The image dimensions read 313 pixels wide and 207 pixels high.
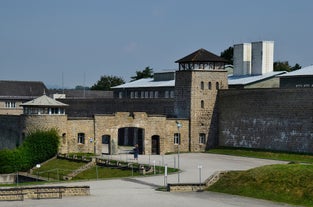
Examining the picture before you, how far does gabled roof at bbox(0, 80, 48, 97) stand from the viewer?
300 feet

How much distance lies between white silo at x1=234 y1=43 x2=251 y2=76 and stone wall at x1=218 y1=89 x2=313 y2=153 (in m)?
10.9

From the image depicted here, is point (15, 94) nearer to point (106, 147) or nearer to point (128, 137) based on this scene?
point (128, 137)

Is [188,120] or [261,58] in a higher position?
[261,58]

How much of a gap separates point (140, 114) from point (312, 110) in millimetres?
15041

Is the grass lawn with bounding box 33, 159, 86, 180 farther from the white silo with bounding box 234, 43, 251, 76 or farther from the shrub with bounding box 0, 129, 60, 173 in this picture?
the white silo with bounding box 234, 43, 251, 76

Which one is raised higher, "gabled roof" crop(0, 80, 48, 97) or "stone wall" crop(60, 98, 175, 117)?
"gabled roof" crop(0, 80, 48, 97)

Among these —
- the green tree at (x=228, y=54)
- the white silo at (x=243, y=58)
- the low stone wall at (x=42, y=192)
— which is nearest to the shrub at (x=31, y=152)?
A: the low stone wall at (x=42, y=192)

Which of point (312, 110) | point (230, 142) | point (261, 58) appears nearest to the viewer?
point (312, 110)

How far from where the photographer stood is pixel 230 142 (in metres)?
59.8

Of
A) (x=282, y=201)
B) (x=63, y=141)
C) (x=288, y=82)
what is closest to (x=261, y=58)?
(x=288, y=82)

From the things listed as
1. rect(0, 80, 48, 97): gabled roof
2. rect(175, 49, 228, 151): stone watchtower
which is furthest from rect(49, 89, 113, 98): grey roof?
rect(175, 49, 228, 151): stone watchtower

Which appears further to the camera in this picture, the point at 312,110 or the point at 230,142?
the point at 230,142

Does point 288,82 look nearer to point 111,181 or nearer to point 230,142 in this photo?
point 230,142

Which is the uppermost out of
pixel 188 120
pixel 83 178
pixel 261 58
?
pixel 261 58
